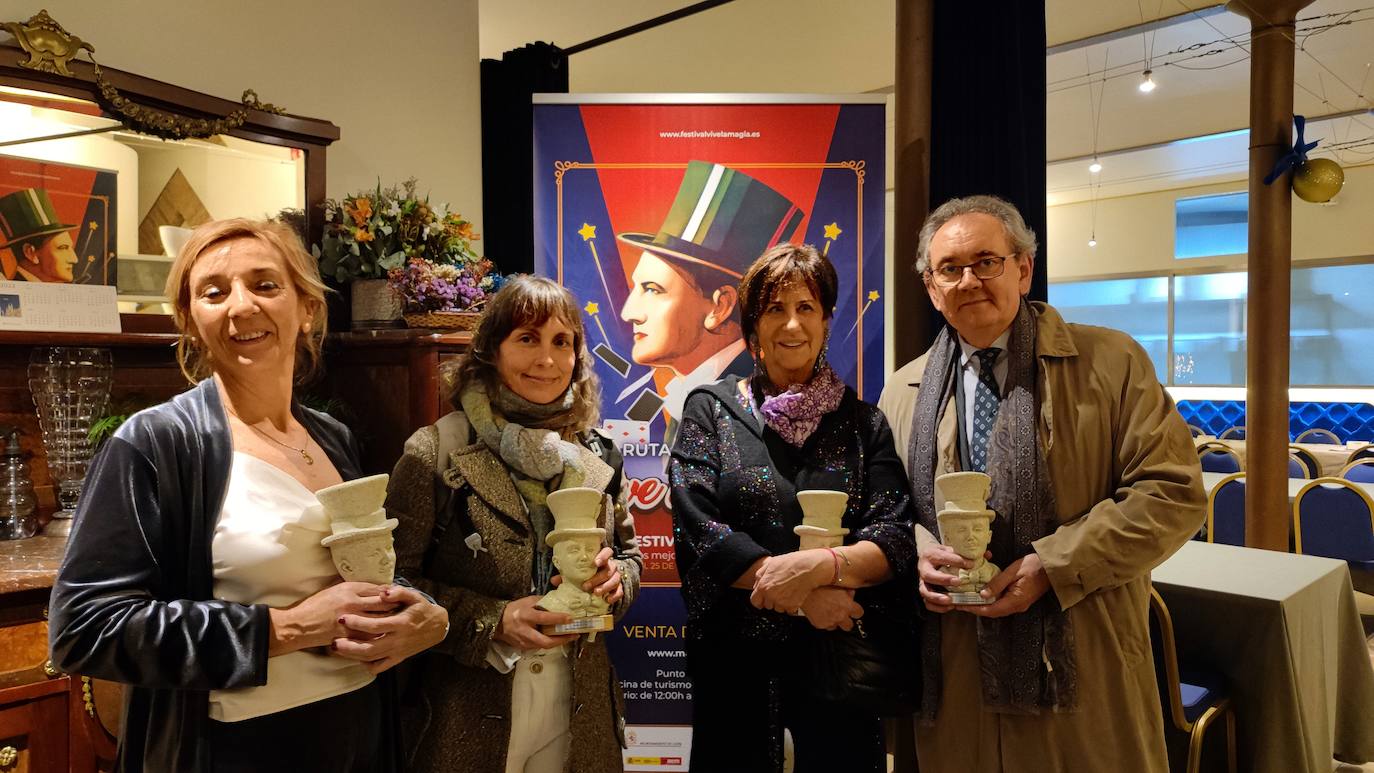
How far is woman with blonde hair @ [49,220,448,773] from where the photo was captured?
1.18m

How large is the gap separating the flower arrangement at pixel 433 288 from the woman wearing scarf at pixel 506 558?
1.08 m

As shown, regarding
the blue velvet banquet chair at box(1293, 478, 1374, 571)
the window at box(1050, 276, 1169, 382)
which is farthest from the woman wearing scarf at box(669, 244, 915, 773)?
the window at box(1050, 276, 1169, 382)

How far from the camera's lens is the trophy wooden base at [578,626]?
5.11 ft

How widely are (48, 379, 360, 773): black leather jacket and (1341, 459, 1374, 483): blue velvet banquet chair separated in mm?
6345

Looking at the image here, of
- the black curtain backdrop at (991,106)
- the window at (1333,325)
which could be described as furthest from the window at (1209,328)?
the black curtain backdrop at (991,106)

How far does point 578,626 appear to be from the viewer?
1558 millimetres

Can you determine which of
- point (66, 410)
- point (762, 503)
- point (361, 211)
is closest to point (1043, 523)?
point (762, 503)

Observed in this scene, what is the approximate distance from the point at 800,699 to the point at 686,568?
0.37 m

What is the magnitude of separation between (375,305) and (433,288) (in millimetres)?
260

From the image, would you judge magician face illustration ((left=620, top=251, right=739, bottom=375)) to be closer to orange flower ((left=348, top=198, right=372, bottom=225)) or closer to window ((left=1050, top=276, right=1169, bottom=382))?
orange flower ((left=348, top=198, right=372, bottom=225))

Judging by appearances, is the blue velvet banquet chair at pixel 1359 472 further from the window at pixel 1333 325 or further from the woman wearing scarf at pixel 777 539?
the woman wearing scarf at pixel 777 539

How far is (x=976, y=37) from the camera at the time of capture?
120 inches

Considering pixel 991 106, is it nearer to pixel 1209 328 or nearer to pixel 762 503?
pixel 762 503

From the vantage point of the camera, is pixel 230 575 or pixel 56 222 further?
pixel 56 222
